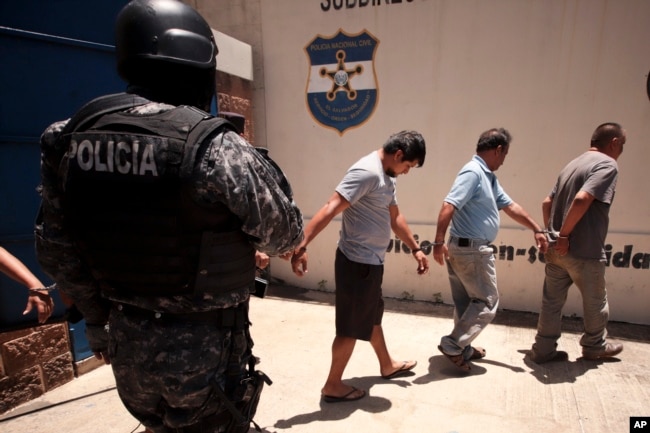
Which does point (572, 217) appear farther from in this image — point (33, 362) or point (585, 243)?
point (33, 362)

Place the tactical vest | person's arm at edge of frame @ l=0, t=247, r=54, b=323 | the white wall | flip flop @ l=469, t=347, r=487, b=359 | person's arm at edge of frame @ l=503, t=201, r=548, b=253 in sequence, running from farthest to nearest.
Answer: the white wall < flip flop @ l=469, t=347, r=487, b=359 < person's arm at edge of frame @ l=503, t=201, r=548, b=253 < person's arm at edge of frame @ l=0, t=247, r=54, b=323 < the tactical vest

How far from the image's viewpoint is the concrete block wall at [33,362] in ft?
8.22

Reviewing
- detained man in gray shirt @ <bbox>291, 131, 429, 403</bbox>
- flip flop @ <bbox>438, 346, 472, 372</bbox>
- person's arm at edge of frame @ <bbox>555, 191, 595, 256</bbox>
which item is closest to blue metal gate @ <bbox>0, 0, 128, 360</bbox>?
detained man in gray shirt @ <bbox>291, 131, 429, 403</bbox>

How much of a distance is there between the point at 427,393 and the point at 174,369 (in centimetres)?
205

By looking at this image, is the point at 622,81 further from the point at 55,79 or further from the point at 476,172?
the point at 55,79

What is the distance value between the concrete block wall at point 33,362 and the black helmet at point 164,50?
7.19ft

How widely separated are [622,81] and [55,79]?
14.8ft

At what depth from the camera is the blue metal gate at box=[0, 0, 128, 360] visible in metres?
2.44

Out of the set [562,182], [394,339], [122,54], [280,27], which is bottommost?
[394,339]

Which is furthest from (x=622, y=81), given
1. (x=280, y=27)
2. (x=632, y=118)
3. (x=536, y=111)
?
(x=280, y=27)

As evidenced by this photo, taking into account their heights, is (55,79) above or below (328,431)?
above

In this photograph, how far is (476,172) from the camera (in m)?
2.86

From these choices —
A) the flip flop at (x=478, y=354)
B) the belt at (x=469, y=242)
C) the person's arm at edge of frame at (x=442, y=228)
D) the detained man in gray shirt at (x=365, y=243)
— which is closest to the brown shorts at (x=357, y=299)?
the detained man in gray shirt at (x=365, y=243)

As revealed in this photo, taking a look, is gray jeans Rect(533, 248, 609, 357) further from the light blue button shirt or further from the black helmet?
the black helmet
